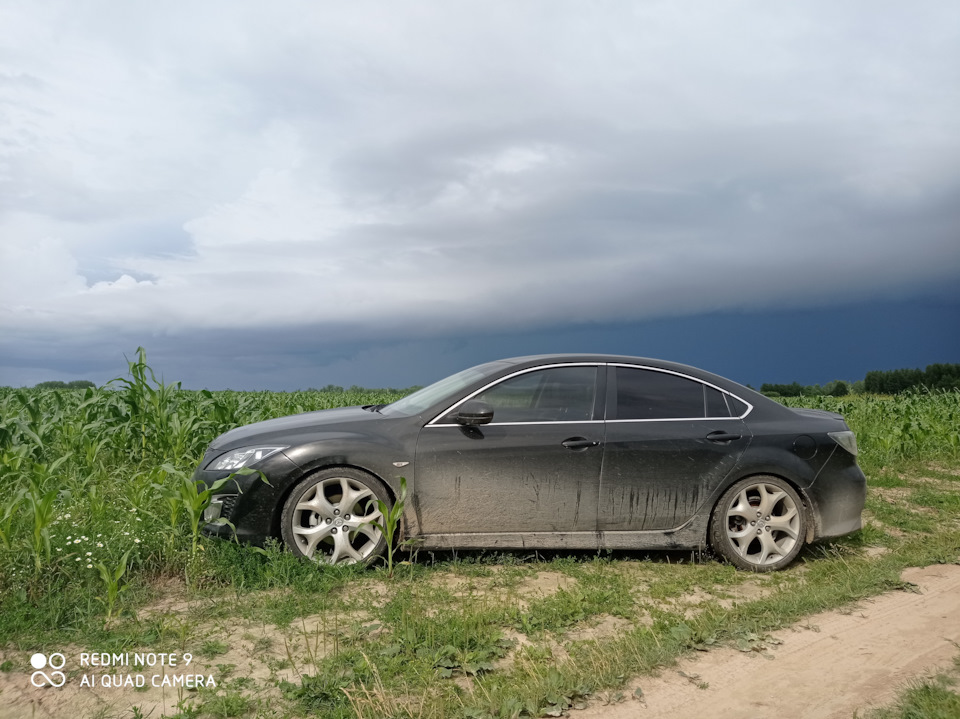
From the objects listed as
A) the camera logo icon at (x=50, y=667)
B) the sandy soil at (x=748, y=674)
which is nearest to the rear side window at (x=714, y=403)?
the sandy soil at (x=748, y=674)

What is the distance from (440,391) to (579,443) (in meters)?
1.37

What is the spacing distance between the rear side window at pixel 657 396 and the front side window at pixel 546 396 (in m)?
0.28

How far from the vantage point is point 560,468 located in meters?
6.27

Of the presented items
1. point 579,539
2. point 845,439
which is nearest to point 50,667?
point 579,539

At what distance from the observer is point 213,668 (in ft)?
14.2

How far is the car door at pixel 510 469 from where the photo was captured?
612 centimetres

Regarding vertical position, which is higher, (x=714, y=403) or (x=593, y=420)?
(x=714, y=403)

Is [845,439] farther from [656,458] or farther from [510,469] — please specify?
[510,469]

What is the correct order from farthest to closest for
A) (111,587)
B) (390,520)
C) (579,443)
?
(579,443), (390,520), (111,587)

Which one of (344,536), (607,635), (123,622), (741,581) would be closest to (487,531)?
(344,536)

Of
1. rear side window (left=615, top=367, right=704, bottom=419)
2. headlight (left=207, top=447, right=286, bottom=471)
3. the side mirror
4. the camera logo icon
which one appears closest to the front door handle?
rear side window (left=615, top=367, right=704, bottom=419)

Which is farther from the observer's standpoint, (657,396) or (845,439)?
(845,439)

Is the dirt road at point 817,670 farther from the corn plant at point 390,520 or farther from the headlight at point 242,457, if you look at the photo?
the headlight at point 242,457

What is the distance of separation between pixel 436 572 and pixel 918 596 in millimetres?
3706
